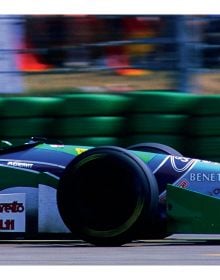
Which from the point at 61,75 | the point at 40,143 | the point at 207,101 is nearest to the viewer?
the point at 40,143

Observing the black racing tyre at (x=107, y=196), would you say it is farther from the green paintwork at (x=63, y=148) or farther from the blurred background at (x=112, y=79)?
the blurred background at (x=112, y=79)

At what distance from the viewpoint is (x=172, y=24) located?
11.6 meters

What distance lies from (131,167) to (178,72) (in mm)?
4235

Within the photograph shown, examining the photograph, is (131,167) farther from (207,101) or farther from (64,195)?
(207,101)

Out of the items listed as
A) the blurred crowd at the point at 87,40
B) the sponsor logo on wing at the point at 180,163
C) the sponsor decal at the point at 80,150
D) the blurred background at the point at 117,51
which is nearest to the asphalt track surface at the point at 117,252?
the sponsor logo on wing at the point at 180,163

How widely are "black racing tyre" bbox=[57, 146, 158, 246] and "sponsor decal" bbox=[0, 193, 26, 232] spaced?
39 cm

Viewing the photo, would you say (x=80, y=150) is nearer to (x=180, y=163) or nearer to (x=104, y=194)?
(x=104, y=194)

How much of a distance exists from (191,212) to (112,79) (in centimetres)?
473

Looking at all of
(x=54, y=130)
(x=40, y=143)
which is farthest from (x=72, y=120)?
(x=40, y=143)

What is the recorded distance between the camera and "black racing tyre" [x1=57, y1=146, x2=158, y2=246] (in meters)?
7.37

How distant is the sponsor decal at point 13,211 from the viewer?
7.83 metres

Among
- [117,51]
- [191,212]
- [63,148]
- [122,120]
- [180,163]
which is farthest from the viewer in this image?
[117,51]

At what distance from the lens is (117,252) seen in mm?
7094

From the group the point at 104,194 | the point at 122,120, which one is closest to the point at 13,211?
the point at 104,194
